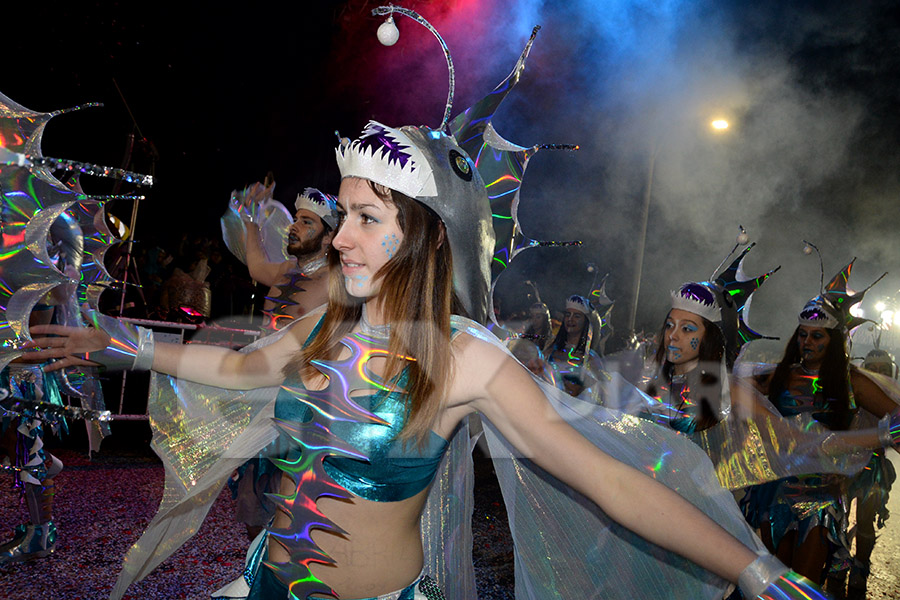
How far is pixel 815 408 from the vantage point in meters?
4.28

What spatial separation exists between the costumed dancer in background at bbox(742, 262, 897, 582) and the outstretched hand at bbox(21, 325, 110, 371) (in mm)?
3841

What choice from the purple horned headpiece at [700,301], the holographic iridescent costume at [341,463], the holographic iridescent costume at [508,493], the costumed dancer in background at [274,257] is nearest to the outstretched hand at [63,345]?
the holographic iridescent costume at [508,493]

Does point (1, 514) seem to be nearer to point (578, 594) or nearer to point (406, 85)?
point (578, 594)

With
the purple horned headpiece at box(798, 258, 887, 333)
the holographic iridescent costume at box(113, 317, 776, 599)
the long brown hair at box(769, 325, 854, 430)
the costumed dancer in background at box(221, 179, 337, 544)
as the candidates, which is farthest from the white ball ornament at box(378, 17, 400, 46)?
the purple horned headpiece at box(798, 258, 887, 333)

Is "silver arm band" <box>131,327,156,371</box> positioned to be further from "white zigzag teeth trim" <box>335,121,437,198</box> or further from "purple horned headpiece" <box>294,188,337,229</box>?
"purple horned headpiece" <box>294,188,337,229</box>

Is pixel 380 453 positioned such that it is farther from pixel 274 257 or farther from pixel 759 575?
pixel 274 257

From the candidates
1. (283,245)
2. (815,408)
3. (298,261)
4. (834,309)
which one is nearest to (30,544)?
(298,261)

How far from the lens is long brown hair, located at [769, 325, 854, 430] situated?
165 inches

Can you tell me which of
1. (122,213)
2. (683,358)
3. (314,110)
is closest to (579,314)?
(683,358)

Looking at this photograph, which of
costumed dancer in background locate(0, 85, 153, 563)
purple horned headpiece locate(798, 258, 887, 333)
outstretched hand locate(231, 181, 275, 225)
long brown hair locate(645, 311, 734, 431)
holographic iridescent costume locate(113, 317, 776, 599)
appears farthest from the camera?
purple horned headpiece locate(798, 258, 887, 333)

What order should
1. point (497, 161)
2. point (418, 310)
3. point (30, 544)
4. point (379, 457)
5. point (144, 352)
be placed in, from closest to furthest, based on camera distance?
point (379, 457)
point (418, 310)
point (144, 352)
point (497, 161)
point (30, 544)

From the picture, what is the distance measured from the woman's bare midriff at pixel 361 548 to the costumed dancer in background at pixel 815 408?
3.20m

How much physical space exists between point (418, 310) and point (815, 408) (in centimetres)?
374

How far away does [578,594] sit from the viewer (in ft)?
5.60
